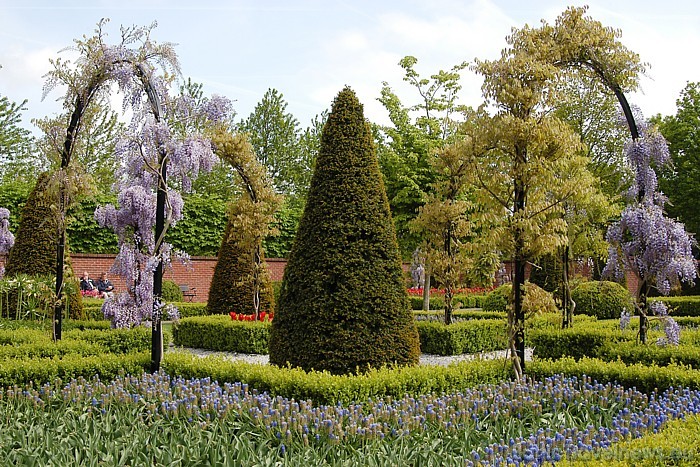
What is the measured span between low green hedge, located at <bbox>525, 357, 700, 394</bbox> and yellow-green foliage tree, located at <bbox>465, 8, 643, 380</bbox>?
28 centimetres

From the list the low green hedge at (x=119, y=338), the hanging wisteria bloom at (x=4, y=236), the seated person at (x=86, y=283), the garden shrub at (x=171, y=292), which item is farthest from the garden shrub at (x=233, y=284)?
the seated person at (x=86, y=283)

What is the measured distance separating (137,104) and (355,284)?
341 centimetres

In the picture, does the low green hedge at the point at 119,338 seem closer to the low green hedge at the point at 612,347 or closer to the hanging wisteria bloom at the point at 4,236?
the low green hedge at the point at 612,347

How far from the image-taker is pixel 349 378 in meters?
6.18

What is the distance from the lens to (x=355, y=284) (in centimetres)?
707

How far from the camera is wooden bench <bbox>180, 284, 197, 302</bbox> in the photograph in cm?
2447

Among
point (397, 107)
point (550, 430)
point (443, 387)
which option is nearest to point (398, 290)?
point (443, 387)

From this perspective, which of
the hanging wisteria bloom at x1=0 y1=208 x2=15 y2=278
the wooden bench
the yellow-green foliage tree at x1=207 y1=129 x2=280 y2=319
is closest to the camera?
the yellow-green foliage tree at x1=207 y1=129 x2=280 y2=319

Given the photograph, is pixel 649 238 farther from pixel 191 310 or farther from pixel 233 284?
pixel 191 310

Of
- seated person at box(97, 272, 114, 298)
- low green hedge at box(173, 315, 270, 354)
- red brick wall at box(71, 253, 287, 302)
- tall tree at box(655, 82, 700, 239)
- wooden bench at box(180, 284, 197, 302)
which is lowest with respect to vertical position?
low green hedge at box(173, 315, 270, 354)

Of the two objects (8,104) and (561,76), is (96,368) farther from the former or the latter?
(8,104)

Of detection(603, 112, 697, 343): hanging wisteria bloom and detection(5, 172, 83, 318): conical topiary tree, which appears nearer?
detection(603, 112, 697, 343): hanging wisteria bloom

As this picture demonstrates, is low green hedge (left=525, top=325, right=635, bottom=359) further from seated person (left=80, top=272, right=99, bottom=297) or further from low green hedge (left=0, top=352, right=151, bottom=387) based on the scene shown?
seated person (left=80, top=272, right=99, bottom=297)

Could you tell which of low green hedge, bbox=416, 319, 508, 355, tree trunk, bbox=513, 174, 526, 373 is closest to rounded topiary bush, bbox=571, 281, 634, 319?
low green hedge, bbox=416, 319, 508, 355
